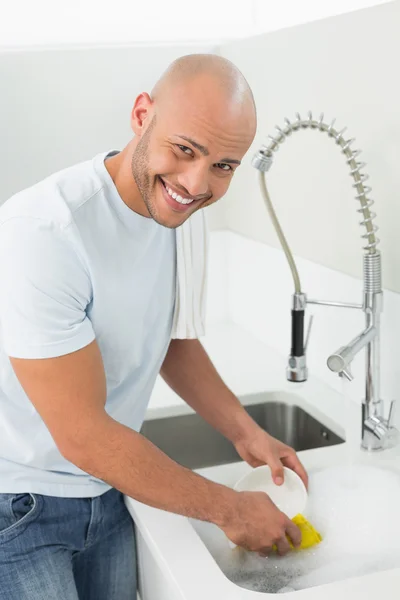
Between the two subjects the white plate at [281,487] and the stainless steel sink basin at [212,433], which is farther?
the stainless steel sink basin at [212,433]

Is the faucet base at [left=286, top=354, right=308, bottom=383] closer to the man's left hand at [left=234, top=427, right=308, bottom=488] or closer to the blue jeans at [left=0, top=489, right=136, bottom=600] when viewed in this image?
the man's left hand at [left=234, top=427, right=308, bottom=488]

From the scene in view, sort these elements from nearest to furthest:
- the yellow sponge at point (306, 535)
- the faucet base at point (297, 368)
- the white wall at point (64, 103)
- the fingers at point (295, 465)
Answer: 1. the yellow sponge at point (306, 535)
2. the fingers at point (295, 465)
3. the faucet base at point (297, 368)
4. the white wall at point (64, 103)

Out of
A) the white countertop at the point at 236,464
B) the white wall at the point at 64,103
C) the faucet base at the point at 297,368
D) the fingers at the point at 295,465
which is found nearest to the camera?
the white countertop at the point at 236,464

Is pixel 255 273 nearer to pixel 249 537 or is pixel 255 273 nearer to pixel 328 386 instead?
pixel 328 386

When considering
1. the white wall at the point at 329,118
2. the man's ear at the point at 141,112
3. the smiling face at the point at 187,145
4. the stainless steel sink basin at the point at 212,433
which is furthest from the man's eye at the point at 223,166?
the stainless steel sink basin at the point at 212,433

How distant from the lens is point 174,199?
3.60 feet

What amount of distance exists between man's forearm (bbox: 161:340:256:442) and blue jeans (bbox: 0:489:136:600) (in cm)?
22

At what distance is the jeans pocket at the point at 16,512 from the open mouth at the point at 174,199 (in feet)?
1.67

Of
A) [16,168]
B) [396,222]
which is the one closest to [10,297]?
[396,222]

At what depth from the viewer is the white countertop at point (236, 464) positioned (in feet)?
3.14

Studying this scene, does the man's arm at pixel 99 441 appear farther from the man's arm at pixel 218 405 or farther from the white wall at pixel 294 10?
the white wall at pixel 294 10

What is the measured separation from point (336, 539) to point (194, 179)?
0.61 meters

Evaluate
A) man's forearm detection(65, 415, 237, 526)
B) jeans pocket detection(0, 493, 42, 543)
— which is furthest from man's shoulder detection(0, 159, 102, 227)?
jeans pocket detection(0, 493, 42, 543)

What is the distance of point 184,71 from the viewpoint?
3.46 feet
